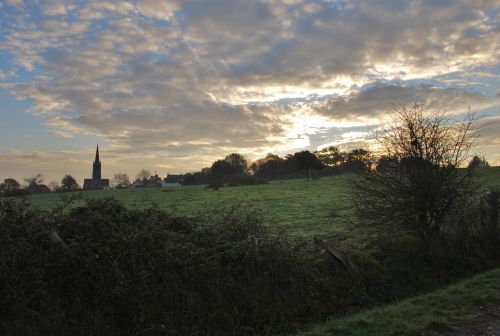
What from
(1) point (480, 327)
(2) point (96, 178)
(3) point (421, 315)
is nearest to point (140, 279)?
(3) point (421, 315)

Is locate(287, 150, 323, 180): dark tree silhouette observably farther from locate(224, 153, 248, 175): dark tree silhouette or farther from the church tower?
the church tower

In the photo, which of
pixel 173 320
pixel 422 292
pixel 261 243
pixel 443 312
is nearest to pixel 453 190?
pixel 422 292

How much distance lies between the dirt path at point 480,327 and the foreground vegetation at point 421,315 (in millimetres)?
132

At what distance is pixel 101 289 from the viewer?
7379 millimetres

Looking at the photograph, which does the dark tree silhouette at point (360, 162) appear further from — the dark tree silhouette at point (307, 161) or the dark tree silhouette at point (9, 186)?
the dark tree silhouette at point (307, 161)

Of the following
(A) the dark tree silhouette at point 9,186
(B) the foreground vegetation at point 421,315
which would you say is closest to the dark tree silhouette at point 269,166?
(A) the dark tree silhouette at point 9,186

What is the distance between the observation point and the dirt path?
276 inches

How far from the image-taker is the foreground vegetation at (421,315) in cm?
741

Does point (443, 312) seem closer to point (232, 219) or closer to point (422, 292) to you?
point (422, 292)

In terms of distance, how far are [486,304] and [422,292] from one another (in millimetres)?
2025

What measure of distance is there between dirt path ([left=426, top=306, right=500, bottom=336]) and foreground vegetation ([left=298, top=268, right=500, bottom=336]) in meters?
0.13

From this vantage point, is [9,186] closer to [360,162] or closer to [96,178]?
[360,162]

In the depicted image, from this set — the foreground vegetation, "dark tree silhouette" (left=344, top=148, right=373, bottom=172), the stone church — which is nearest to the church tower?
the stone church

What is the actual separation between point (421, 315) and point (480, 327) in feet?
3.75
